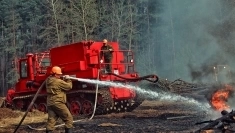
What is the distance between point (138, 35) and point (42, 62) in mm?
32553

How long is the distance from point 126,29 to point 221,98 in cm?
3374

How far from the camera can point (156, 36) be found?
50.3 m

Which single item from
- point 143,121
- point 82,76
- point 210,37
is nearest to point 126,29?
point 210,37

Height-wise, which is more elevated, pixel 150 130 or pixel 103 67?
pixel 103 67

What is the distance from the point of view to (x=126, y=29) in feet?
151

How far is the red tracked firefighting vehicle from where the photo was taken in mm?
15719

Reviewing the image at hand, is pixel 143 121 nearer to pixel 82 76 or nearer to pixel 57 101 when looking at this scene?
pixel 57 101

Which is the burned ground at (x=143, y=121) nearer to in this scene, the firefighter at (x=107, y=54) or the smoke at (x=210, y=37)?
the firefighter at (x=107, y=54)

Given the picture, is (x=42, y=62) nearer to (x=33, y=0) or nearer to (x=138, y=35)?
(x=138, y=35)

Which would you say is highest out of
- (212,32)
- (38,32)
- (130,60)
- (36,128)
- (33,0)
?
(33,0)

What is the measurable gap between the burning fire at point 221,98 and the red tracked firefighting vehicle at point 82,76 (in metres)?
2.36

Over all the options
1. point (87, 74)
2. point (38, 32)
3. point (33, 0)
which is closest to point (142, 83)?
point (87, 74)

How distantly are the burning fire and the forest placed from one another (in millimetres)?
13361

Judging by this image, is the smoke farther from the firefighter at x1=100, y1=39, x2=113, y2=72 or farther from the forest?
the firefighter at x1=100, y1=39, x2=113, y2=72
